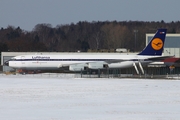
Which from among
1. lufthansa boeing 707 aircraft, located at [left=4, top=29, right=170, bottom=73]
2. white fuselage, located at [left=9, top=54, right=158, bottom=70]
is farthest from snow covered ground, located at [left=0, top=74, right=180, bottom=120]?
white fuselage, located at [left=9, top=54, right=158, bottom=70]

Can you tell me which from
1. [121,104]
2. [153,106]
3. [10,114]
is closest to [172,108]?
[153,106]

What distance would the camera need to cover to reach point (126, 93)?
36344 millimetres

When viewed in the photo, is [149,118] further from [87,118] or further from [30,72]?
[30,72]

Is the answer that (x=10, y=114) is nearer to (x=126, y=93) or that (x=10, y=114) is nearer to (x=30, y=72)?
(x=126, y=93)

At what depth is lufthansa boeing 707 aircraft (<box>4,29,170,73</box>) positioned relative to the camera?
71188mm

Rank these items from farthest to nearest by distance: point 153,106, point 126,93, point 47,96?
point 126,93 < point 47,96 < point 153,106

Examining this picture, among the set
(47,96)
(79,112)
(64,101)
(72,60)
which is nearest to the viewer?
(79,112)

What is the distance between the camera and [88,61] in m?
72.9

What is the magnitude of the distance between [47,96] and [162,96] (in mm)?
7396

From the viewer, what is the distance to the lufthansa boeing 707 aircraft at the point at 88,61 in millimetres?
71188

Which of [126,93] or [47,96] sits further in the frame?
[126,93]

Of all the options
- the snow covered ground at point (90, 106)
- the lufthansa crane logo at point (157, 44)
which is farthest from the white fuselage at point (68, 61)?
the snow covered ground at point (90, 106)

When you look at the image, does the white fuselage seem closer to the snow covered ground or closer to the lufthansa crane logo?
the lufthansa crane logo

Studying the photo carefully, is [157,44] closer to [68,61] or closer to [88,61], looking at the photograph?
[88,61]
